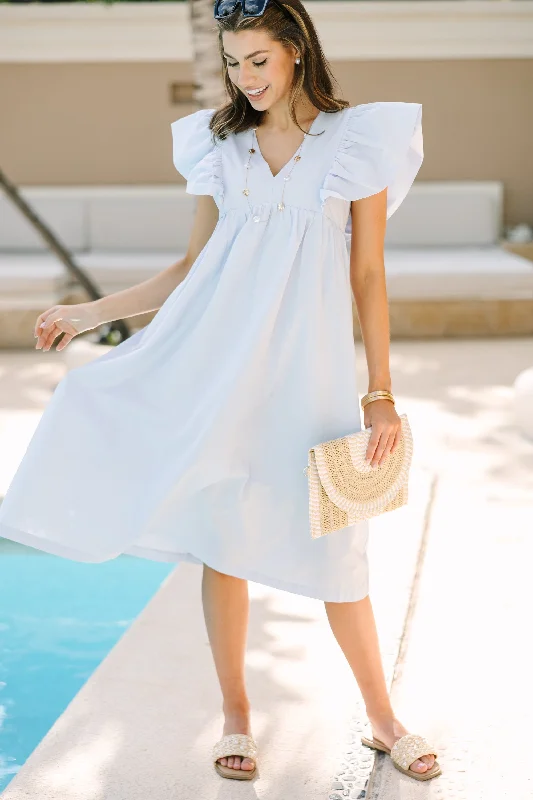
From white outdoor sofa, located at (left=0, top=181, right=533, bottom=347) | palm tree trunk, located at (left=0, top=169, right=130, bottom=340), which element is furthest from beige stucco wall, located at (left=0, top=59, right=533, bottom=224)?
palm tree trunk, located at (left=0, top=169, right=130, bottom=340)

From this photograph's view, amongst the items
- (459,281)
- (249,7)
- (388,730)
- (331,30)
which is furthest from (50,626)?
(331,30)

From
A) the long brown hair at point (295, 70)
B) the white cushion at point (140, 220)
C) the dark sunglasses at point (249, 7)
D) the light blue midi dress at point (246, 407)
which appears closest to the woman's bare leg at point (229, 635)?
the light blue midi dress at point (246, 407)

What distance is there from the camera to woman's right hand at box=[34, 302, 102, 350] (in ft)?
7.41

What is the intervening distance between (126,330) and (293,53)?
438 centimetres

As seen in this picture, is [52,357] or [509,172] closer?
[52,357]

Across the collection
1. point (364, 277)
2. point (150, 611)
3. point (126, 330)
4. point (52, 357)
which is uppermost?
point (364, 277)

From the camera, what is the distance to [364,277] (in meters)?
2.19

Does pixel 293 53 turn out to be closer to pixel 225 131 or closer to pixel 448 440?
pixel 225 131

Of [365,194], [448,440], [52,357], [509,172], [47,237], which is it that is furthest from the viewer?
[509,172]

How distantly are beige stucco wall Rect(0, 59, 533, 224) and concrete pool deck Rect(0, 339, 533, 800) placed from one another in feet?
17.2

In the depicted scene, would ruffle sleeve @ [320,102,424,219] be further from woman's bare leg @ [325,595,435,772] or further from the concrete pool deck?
the concrete pool deck

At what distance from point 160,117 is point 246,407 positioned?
728cm

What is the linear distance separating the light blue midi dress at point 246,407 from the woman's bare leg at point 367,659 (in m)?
0.07

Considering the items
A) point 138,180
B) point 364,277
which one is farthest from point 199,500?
point 138,180
